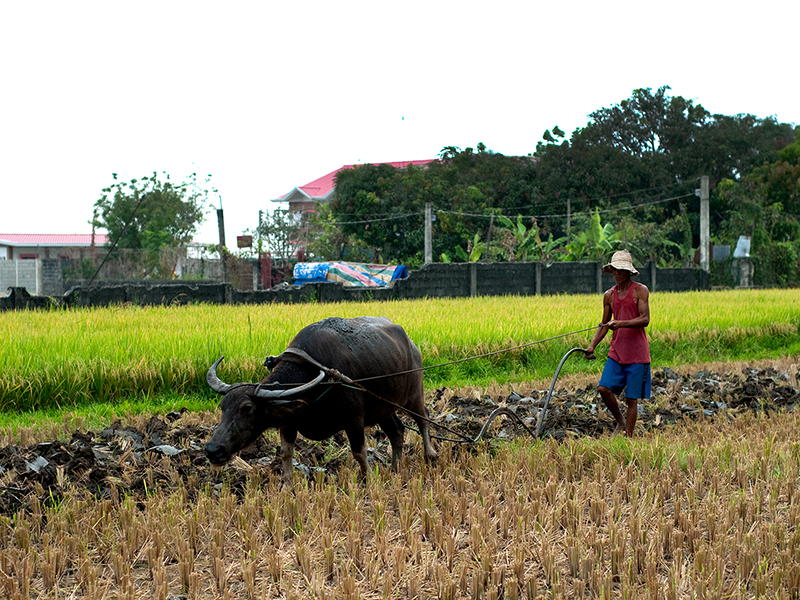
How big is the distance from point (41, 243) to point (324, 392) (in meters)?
45.5

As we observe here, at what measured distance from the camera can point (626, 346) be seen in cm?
571

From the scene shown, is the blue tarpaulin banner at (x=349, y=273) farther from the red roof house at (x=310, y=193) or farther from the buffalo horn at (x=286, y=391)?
the red roof house at (x=310, y=193)

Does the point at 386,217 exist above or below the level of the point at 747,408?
above

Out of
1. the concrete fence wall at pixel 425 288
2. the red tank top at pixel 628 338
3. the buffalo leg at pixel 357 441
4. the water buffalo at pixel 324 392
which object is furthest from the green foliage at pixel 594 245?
the buffalo leg at pixel 357 441

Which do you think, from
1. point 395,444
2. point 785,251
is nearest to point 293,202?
point 785,251

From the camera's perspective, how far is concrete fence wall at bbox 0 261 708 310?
45.1 feet

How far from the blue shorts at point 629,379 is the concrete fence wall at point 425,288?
33.4 feet

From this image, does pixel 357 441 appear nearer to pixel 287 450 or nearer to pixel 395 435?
pixel 287 450

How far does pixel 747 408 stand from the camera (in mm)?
6465

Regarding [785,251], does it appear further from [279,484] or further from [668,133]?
[279,484]

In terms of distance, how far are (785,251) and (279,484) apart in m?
25.3

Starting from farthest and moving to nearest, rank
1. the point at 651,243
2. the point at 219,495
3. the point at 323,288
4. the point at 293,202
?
the point at 293,202 → the point at 651,243 → the point at 323,288 → the point at 219,495

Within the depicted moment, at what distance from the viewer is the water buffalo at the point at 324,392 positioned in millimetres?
3826

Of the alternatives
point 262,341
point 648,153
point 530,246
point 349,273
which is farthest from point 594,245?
point 262,341
